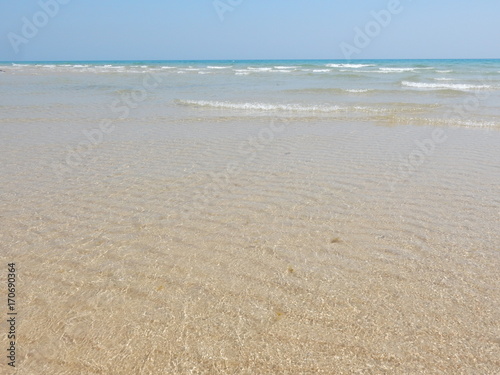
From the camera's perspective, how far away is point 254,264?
3.41 m

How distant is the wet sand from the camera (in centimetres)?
243

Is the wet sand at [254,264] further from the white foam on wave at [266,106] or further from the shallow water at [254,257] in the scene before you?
the white foam on wave at [266,106]

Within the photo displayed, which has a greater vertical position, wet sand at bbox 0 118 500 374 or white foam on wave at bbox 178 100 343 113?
white foam on wave at bbox 178 100 343 113

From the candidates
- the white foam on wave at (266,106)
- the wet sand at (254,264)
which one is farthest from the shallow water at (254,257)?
the white foam on wave at (266,106)

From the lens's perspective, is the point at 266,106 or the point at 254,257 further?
the point at 266,106

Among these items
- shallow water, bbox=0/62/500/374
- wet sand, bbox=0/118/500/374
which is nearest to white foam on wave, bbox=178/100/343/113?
shallow water, bbox=0/62/500/374

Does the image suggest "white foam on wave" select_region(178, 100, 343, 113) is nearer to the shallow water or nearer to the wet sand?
the shallow water

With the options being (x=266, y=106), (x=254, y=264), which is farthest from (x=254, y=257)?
(x=266, y=106)

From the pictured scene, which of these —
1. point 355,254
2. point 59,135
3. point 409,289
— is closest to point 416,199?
point 355,254

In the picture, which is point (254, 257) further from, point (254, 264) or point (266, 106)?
point (266, 106)

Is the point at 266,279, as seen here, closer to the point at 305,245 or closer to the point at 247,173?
the point at 305,245

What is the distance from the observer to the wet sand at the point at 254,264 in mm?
2432

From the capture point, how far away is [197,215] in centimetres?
448

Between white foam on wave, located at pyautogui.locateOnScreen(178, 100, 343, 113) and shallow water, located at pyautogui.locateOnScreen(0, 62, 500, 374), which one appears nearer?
shallow water, located at pyautogui.locateOnScreen(0, 62, 500, 374)
